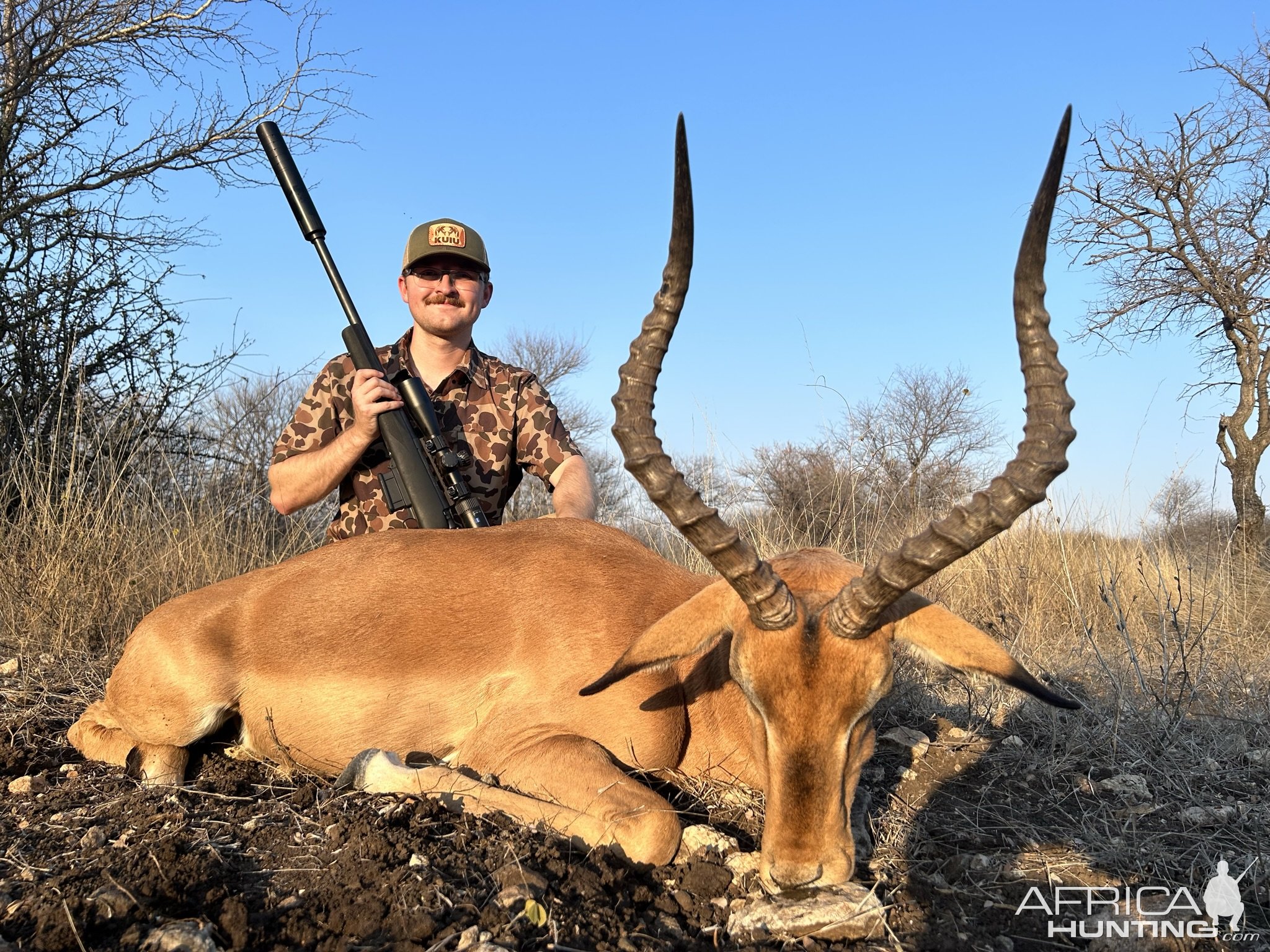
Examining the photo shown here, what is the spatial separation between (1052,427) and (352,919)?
2506mm

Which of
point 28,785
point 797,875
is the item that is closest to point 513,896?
point 797,875

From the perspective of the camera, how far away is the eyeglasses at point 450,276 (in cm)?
688

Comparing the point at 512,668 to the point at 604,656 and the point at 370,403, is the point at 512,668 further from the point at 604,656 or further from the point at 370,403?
the point at 370,403

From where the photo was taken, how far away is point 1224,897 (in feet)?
10.7

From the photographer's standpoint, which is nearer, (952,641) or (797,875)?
(797,875)

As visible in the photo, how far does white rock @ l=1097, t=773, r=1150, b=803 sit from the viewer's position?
4.25m

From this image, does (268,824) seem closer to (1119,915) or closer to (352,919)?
(352,919)

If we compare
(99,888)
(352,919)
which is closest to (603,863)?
(352,919)

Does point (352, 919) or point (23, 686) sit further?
point (23, 686)

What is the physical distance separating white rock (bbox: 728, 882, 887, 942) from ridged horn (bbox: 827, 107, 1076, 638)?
82cm

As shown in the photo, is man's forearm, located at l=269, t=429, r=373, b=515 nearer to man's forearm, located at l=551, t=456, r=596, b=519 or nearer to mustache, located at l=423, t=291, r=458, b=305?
mustache, located at l=423, t=291, r=458, b=305

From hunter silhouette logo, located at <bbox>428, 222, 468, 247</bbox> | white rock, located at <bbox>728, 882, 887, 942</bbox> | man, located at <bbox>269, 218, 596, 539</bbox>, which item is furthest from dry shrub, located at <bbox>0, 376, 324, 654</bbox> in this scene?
white rock, located at <bbox>728, 882, 887, 942</bbox>

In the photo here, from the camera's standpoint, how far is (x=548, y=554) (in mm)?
4613

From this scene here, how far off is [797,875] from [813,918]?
130mm
